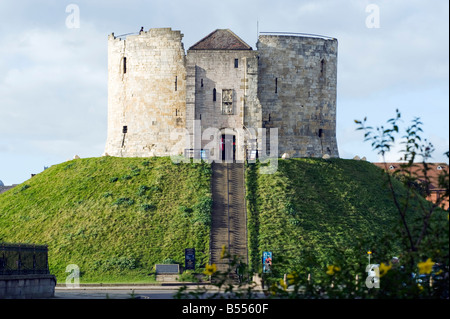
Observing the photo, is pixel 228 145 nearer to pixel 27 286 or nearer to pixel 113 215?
pixel 113 215

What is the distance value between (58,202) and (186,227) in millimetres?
11732

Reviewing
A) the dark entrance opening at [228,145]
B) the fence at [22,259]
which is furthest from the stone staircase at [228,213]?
the fence at [22,259]

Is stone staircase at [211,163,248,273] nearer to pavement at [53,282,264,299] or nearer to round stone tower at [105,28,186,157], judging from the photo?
pavement at [53,282,264,299]

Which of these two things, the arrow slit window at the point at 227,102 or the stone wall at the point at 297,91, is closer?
the arrow slit window at the point at 227,102

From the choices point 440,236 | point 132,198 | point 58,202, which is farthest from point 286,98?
point 440,236

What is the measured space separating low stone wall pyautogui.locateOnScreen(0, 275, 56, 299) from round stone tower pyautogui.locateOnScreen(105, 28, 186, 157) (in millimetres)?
27735

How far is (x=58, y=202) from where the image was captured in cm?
5909

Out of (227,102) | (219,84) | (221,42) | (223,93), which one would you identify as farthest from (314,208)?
(221,42)

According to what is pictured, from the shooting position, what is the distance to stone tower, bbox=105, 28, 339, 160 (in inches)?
2506

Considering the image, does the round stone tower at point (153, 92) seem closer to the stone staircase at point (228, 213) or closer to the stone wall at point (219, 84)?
the stone wall at point (219, 84)

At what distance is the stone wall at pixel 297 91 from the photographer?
64.9 meters

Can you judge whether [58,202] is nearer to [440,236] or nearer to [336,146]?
[336,146]

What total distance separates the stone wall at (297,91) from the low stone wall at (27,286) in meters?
31.0

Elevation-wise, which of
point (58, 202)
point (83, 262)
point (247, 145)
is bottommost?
point (83, 262)
